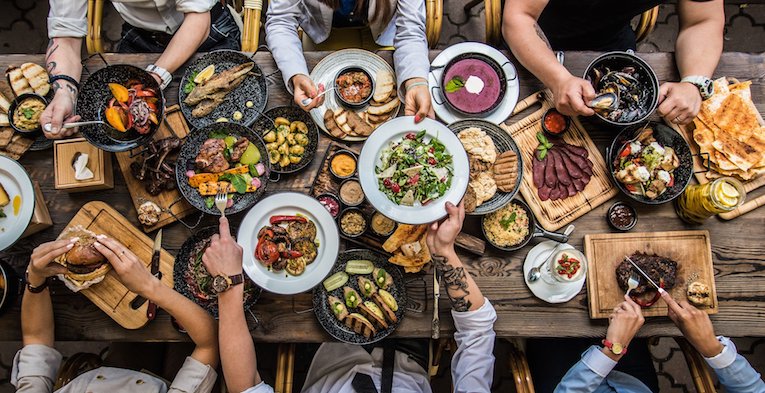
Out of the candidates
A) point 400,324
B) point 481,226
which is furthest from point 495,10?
point 400,324

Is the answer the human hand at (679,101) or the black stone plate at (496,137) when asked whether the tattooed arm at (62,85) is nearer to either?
the black stone plate at (496,137)

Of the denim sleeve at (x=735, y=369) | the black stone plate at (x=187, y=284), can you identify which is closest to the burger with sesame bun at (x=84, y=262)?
the black stone plate at (x=187, y=284)

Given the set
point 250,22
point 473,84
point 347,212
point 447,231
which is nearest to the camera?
point 447,231

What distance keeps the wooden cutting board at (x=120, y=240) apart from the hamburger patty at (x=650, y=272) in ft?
7.08

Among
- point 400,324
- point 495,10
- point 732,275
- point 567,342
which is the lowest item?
point 567,342

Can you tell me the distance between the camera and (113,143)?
7.04ft

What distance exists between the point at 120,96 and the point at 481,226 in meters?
1.80

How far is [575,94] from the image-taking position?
2.24m

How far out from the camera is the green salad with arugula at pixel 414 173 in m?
2.15

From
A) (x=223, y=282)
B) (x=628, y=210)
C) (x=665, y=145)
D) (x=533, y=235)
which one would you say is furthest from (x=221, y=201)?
(x=665, y=145)

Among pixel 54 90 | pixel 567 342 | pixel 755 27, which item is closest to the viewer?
pixel 54 90

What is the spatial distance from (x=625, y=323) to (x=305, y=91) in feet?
6.13

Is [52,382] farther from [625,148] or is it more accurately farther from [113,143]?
[625,148]

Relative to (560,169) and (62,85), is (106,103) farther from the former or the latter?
(560,169)
